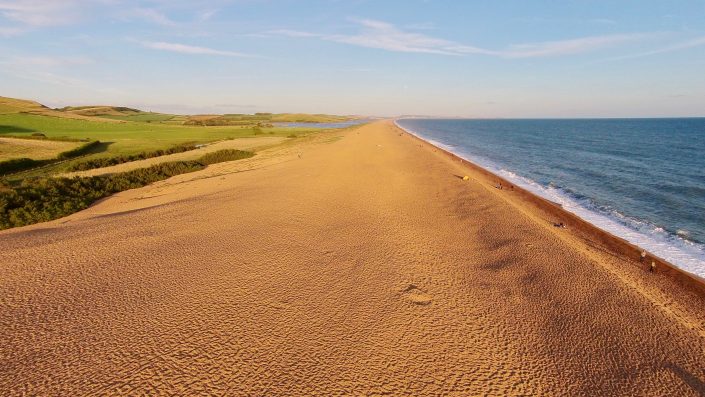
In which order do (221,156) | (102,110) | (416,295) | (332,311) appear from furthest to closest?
(102,110) → (221,156) → (416,295) → (332,311)

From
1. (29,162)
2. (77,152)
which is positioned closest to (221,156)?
(77,152)

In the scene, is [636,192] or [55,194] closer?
[55,194]

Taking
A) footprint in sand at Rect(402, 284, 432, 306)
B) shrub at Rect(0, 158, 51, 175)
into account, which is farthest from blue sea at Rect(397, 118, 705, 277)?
shrub at Rect(0, 158, 51, 175)

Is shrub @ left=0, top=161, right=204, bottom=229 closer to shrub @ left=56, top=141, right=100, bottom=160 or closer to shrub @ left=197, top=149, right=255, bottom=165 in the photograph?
shrub @ left=197, top=149, right=255, bottom=165

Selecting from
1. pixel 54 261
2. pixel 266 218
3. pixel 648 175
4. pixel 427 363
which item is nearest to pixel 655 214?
pixel 648 175

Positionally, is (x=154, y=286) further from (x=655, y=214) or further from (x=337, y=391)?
(x=655, y=214)

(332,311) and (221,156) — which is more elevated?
(221,156)

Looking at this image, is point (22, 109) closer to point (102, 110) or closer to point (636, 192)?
point (102, 110)
